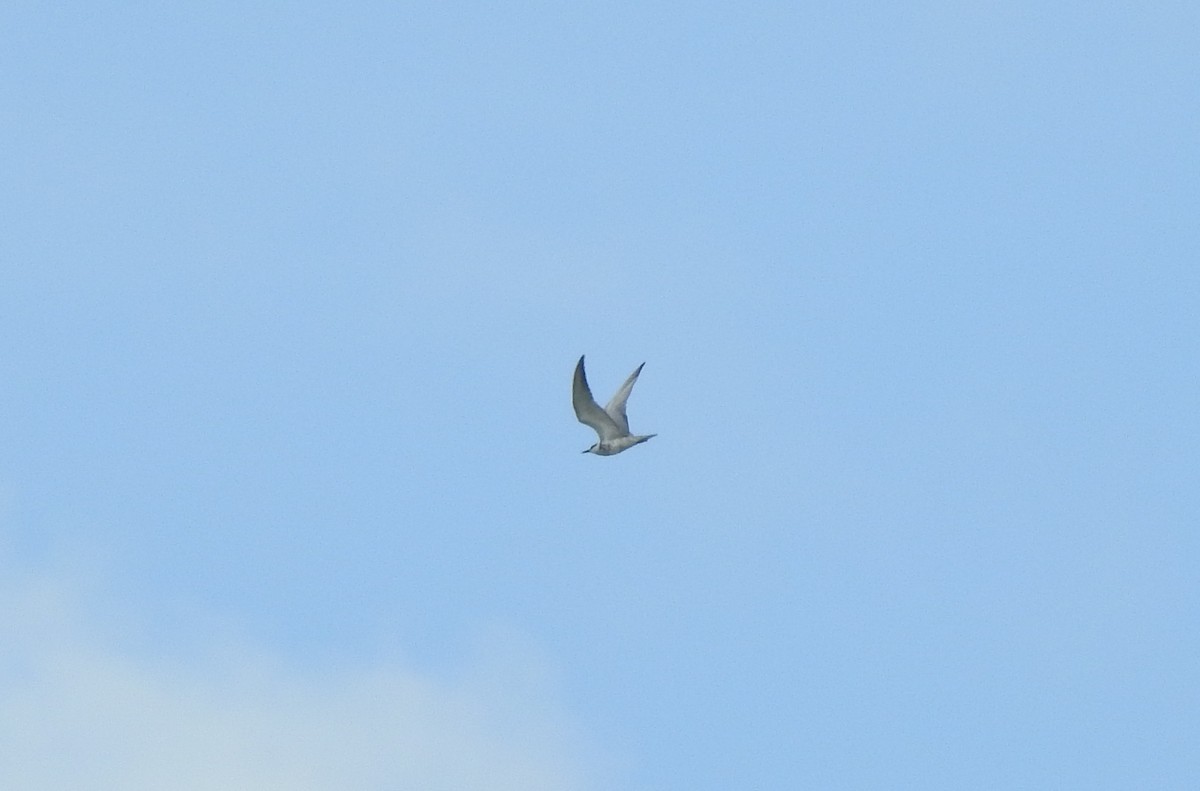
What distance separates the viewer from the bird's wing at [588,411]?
291 feet

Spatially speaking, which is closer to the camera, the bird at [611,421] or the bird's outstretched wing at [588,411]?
the bird's outstretched wing at [588,411]

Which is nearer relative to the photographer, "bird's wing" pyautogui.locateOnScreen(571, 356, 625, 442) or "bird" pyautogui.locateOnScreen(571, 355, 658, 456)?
"bird's wing" pyautogui.locateOnScreen(571, 356, 625, 442)

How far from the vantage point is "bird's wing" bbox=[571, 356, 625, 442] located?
88.8 m

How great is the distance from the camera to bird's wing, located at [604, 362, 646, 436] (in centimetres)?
9138

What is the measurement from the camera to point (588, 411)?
298 ft

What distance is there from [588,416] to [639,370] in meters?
2.53

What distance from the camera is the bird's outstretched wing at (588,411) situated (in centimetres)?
8881

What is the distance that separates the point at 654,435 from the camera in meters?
90.4

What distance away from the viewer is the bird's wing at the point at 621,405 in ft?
300

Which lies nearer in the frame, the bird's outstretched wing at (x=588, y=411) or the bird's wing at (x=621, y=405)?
the bird's outstretched wing at (x=588, y=411)

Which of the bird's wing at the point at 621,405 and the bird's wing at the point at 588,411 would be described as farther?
the bird's wing at the point at 621,405

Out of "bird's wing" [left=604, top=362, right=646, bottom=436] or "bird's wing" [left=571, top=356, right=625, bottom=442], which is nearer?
"bird's wing" [left=571, top=356, right=625, bottom=442]

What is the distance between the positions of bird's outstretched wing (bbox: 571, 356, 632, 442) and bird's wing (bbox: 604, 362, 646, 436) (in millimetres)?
97

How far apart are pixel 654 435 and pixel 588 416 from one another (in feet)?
8.01
